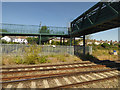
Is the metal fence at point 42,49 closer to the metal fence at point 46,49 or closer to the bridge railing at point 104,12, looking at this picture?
the metal fence at point 46,49

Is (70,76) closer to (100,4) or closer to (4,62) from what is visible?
(4,62)

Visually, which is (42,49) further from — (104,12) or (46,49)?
(104,12)

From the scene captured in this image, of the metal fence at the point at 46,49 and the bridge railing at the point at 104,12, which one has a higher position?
the bridge railing at the point at 104,12

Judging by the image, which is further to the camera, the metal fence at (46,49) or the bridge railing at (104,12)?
the metal fence at (46,49)

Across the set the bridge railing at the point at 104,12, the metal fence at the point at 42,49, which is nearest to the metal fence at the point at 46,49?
the metal fence at the point at 42,49

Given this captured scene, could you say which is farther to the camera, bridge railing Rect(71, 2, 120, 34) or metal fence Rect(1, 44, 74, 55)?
metal fence Rect(1, 44, 74, 55)

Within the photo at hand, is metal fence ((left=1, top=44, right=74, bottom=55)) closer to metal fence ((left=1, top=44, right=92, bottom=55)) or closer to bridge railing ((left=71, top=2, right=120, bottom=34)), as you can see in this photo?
metal fence ((left=1, top=44, right=92, bottom=55))

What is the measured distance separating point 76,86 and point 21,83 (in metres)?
2.79

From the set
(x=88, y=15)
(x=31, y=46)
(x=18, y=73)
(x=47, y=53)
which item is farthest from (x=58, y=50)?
(x=18, y=73)

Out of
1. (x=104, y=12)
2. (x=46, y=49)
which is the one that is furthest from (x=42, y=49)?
(x=104, y=12)

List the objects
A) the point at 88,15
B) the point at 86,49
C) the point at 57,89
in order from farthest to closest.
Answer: the point at 86,49 → the point at 88,15 → the point at 57,89

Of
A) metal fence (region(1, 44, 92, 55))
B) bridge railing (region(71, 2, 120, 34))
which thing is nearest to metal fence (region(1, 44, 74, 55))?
metal fence (region(1, 44, 92, 55))

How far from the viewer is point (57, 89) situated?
11.4 feet

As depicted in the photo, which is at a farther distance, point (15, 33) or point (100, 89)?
point (15, 33)
